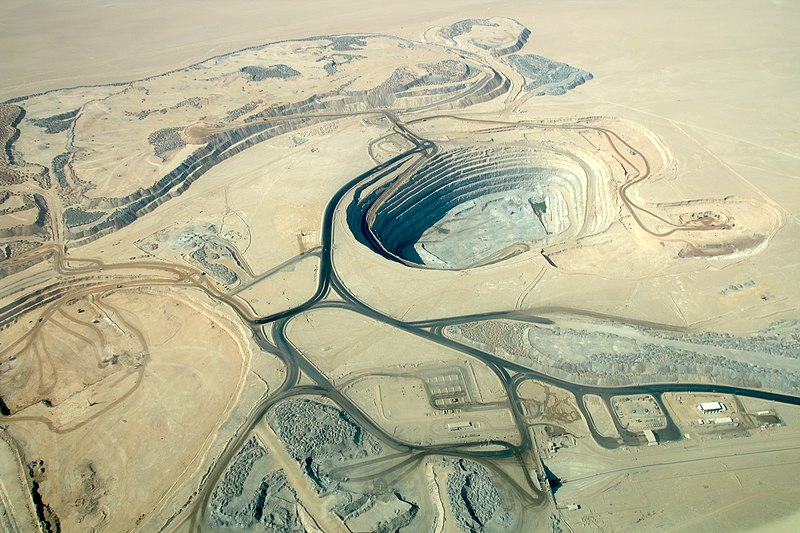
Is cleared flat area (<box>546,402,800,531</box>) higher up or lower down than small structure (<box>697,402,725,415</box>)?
lower down

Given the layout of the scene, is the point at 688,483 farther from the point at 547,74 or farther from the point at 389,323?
the point at 547,74

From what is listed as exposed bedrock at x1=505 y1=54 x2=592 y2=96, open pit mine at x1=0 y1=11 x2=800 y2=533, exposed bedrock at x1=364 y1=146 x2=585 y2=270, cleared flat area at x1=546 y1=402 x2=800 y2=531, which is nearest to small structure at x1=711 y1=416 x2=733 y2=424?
open pit mine at x1=0 y1=11 x2=800 y2=533

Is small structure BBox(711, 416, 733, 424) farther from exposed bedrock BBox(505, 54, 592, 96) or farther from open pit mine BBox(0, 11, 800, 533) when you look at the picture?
exposed bedrock BBox(505, 54, 592, 96)

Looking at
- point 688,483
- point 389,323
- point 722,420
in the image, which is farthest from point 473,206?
point 688,483

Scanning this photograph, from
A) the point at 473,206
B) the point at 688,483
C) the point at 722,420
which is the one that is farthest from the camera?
the point at 473,206

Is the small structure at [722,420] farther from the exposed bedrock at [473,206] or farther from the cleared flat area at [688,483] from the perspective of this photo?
the exposed bedrock at [473,206]

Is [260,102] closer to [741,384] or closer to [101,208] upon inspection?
[101,208]

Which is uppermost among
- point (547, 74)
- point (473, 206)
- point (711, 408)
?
point (547, 74)
